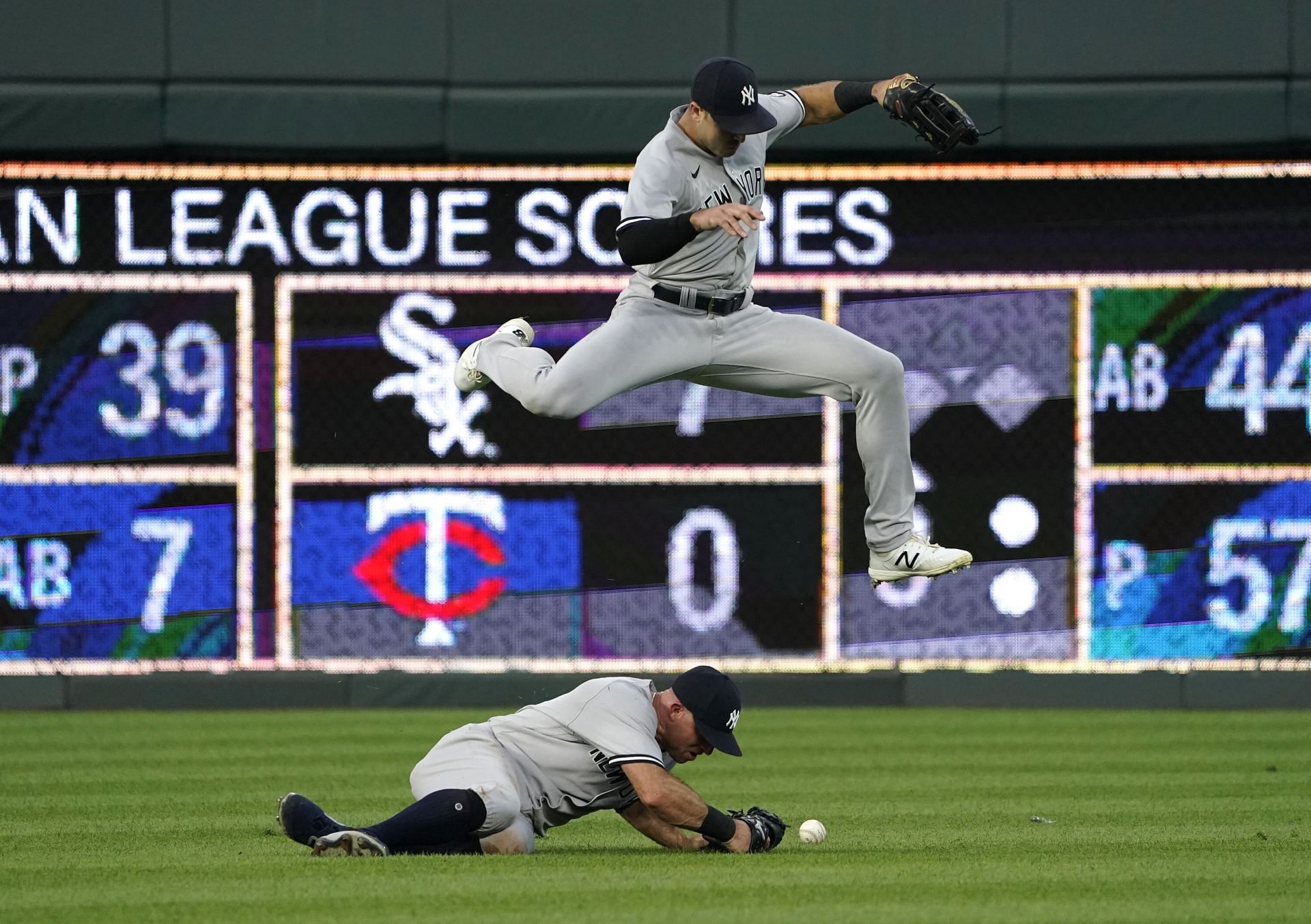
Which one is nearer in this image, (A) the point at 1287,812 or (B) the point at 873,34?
(A) the point at 1287,812

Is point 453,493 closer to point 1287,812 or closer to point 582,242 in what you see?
point 582,242

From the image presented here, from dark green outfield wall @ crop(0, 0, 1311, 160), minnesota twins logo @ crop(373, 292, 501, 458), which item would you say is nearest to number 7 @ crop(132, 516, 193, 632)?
minnesota twins logo @ crop(373, 292, 501, 458)

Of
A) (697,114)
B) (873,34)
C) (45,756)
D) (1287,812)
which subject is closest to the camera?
(697,114)

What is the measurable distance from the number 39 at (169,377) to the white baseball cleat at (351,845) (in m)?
6.72

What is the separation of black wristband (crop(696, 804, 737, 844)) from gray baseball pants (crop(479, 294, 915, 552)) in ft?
3.85

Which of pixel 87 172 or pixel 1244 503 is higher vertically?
A: pixel 87 172

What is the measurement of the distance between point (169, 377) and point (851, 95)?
7.03m

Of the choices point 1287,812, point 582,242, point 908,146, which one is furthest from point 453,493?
point 1287,812

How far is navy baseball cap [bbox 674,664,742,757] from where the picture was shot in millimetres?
7035

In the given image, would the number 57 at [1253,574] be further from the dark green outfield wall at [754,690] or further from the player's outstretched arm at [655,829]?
the player's outstretched arm at [655,829]

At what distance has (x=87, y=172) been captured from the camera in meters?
13.4

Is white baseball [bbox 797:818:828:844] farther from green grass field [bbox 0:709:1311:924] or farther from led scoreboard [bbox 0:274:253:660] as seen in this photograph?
led scoreboard [bbox 0:274:253:660]

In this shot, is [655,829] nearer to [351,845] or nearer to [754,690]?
[351,845]

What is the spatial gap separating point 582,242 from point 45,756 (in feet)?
15.5
